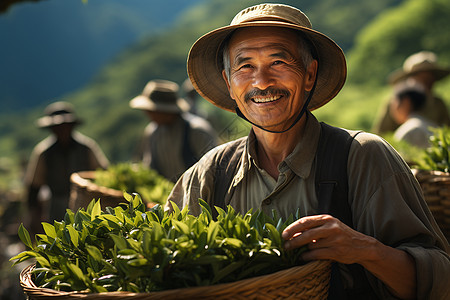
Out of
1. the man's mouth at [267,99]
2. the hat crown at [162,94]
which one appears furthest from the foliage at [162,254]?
the hat crown at [162,94]

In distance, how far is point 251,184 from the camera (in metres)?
2.05

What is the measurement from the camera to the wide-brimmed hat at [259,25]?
1976 millimetres

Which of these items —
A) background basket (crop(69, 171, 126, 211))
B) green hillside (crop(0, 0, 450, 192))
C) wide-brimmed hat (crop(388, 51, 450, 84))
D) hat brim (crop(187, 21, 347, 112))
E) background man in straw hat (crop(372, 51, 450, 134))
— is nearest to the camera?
hat brim (crop(187, 21, 347, 112))

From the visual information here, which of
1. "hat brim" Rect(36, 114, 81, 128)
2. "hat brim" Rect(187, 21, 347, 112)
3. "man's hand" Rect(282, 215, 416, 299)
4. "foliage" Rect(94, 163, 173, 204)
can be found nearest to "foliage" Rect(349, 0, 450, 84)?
"hat brim" Rect(36, 114, 81, 128)

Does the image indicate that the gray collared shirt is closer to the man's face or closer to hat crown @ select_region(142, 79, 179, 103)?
the man's face

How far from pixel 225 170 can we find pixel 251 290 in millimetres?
845

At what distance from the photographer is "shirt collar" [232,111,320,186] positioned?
6.27 feet

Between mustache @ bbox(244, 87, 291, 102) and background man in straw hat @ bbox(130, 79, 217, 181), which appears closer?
mustache @ bbox(244, 87, 291, 102)

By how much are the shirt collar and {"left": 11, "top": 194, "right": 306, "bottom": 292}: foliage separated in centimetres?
36

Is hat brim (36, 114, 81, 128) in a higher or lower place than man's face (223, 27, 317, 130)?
higher

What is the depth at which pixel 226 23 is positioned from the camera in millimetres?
33781

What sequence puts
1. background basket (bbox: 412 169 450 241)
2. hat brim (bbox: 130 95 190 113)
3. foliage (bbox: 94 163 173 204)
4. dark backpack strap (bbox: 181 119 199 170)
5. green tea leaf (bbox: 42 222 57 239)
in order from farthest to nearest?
hat brim (bbox: 130 95 190 113) < dark backpack strap (bbox: 181 119 199 170) < foliage (bbox: 94 163 173 204) < background basket (bbox: 412 169 450 241) < green tea leaf (bbox: 42 222 57 239)

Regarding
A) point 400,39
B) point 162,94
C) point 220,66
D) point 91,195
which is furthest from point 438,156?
point 400,39

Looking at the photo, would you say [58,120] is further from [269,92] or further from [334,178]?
[334,178]
